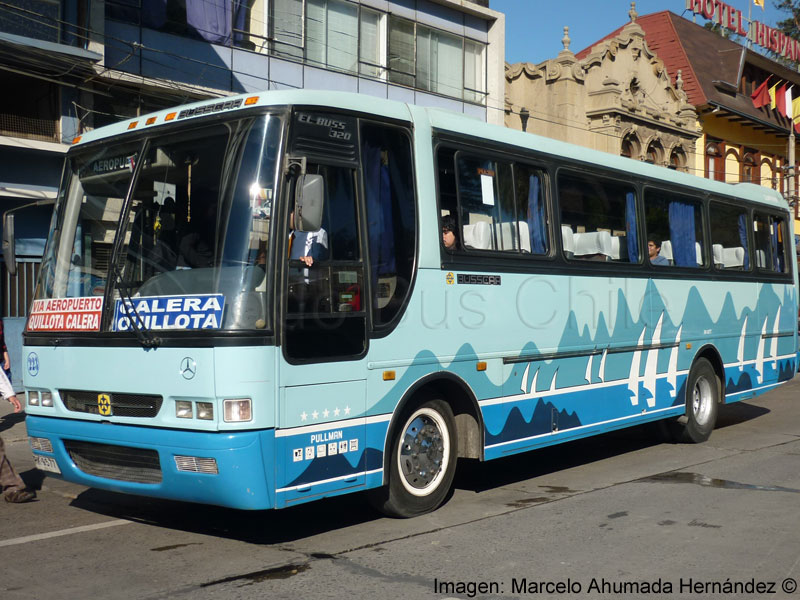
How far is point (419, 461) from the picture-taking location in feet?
24.2

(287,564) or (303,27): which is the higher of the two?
(303,27)

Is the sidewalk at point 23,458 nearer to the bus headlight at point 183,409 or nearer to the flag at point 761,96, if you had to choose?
the bus headlight at point 183,409

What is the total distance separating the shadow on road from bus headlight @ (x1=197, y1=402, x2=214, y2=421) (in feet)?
3.87

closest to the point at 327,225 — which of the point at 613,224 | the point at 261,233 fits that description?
the point at 261,233

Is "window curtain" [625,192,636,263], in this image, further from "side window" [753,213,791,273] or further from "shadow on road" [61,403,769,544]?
"side window" [753,213,791,273]

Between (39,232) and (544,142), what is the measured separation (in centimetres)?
1090

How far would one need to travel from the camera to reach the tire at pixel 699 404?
11.5m

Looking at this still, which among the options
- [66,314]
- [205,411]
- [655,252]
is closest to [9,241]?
[66,314]

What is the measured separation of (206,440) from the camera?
5945mm

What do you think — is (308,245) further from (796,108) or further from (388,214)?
(796,108)

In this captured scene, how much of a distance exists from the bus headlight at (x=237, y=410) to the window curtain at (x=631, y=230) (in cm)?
560

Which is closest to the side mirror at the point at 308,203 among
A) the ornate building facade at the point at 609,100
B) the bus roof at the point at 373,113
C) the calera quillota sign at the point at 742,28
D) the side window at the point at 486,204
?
the bus roof at the point at 373,113

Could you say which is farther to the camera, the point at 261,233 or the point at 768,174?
the point at 768,174

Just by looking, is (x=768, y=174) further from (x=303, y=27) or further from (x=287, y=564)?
(x=287, y=564)
